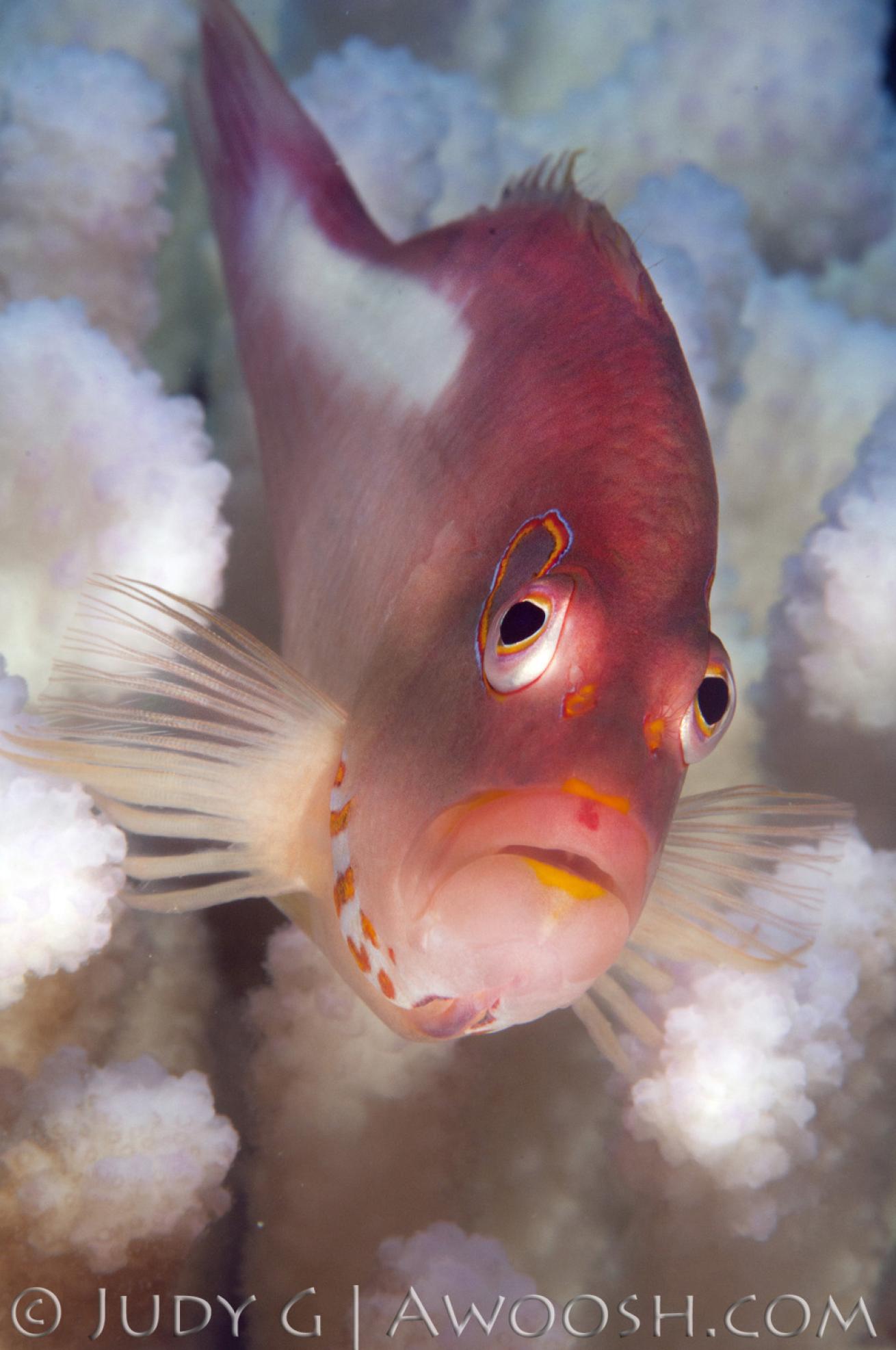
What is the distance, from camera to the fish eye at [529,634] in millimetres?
1291

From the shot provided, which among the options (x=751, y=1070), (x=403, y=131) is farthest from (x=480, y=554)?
(x=403, y=131)

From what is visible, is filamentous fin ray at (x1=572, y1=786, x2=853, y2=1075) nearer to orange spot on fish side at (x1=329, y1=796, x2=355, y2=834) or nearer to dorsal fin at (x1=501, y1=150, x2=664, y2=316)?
orange spot on fish side at (x1=329, y1=796, x2=355, y2=834)

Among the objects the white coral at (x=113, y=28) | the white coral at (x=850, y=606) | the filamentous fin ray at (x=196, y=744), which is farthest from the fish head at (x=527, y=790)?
A: the white coral at (x=113, y=28)

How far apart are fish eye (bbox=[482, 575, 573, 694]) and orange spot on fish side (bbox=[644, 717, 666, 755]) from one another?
5.8 inches

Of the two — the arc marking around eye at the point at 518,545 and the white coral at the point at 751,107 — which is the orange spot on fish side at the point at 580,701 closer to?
the arc marking around eye at the point at 518,545

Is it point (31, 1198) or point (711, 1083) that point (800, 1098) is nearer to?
point (711, 1083)

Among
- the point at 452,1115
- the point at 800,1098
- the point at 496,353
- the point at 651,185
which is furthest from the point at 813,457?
the point at 452,1115

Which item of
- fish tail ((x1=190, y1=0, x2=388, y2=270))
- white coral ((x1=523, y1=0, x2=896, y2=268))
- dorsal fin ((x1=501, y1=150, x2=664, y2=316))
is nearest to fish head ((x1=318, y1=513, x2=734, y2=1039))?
dorsal fin ((x1=501, y1=150, x2=664, y2=316))

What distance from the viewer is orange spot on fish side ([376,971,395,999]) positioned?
1.47 m

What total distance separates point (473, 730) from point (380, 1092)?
2.94 feet

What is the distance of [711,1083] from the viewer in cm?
181

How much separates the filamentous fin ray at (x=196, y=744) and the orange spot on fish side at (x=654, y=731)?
60 centimetres

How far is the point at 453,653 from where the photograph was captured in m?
1.47

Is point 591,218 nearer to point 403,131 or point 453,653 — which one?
point 453,653
